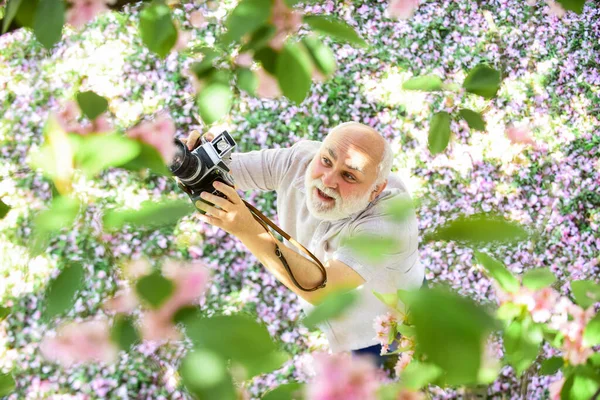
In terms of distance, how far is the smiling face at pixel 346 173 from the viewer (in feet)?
4.43

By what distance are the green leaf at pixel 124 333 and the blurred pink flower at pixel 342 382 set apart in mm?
142

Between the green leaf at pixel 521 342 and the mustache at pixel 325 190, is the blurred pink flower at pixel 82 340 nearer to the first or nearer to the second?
the green leaf at pixel 521 342

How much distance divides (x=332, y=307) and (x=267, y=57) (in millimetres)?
271

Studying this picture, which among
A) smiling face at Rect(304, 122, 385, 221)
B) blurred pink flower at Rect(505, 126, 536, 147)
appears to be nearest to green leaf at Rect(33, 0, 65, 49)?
smiling face at Rect(304, 122, 385, 221)

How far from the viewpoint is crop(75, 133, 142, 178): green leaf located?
309mm

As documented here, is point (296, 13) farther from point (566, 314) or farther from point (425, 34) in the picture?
point (425, 34)

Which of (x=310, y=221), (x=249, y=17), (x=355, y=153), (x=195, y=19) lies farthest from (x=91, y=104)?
(x=195, y=19)

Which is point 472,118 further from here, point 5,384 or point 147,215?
point 5,384

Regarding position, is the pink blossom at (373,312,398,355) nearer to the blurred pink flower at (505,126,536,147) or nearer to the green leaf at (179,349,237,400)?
the green leaf at (179,349,237,400)

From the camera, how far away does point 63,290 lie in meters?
0.37

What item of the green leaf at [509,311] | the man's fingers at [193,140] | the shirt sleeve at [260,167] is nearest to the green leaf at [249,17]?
the green leaf at [509,311]

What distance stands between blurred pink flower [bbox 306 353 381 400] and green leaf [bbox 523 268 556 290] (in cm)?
17

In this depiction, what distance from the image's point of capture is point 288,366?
2324 millimetres

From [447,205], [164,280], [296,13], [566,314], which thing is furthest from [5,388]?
[447,205]
